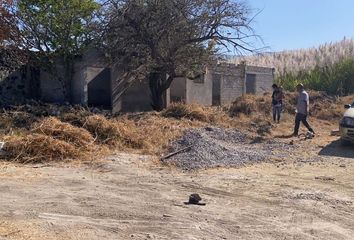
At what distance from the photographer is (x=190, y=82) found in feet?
74.1

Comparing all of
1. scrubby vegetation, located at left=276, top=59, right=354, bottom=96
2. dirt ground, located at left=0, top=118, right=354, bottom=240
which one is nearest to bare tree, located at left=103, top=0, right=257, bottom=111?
dirt ground, located at left=0, top=118, right=354, bottom=240

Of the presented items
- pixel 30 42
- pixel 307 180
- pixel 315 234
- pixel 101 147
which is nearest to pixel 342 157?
pixel 307 180

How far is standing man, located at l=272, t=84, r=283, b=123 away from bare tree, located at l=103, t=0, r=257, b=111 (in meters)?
1.92

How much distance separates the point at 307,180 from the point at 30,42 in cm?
1284

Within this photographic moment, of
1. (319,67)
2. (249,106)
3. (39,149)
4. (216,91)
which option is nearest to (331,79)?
(319,67)

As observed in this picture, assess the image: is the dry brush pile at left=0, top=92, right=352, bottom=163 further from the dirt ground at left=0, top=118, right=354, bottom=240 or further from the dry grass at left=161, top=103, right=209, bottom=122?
the dirt ground at left=0, top=118, right=354, bottom=240

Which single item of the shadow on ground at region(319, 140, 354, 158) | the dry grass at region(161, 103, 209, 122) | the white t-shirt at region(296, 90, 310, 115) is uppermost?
the white t-shirt at region(296, 90, 310, 115)

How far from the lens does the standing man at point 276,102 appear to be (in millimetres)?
18250

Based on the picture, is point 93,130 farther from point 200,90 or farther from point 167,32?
point 200,90

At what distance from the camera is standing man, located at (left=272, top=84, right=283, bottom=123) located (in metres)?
18.2

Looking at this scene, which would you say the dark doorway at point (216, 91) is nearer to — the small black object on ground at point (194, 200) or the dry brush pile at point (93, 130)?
the dry brush pile at point (93, 130)

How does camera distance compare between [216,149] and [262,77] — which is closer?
[216,149]

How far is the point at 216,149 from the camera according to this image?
1235 centimetres

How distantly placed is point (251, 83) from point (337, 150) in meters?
13.6
